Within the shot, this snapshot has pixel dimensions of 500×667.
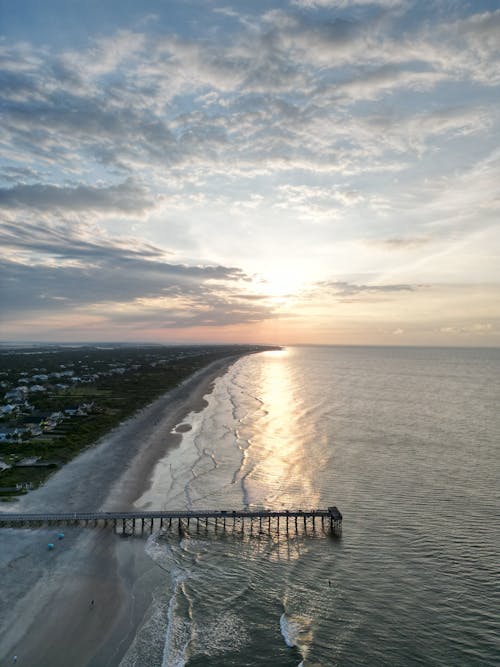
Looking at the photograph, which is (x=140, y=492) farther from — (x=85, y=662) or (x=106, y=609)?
(x=85, y=662)

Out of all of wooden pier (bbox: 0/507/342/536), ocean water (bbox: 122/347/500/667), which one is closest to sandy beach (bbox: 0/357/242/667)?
wooden pier (bbox: 0/507/342/536)

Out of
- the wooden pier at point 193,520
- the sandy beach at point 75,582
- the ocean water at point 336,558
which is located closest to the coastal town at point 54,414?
the sandy beach at point 75,582

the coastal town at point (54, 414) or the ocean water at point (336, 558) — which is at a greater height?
the coastal town at point (54, 414)

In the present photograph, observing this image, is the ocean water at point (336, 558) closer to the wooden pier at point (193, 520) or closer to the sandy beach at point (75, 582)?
the wooden pier at point (193, 520)

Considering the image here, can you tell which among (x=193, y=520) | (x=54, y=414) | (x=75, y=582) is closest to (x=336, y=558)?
(x=193, y=520)

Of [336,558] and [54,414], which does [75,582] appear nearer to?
[336,558]

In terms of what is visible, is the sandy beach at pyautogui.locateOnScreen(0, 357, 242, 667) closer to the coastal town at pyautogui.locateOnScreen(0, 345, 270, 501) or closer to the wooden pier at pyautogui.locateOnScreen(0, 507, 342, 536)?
the wooden pier at pyautogui.locateOnScreen(0, 507, 342, 536)

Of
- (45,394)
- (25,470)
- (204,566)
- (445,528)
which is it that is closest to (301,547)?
(204,566)
